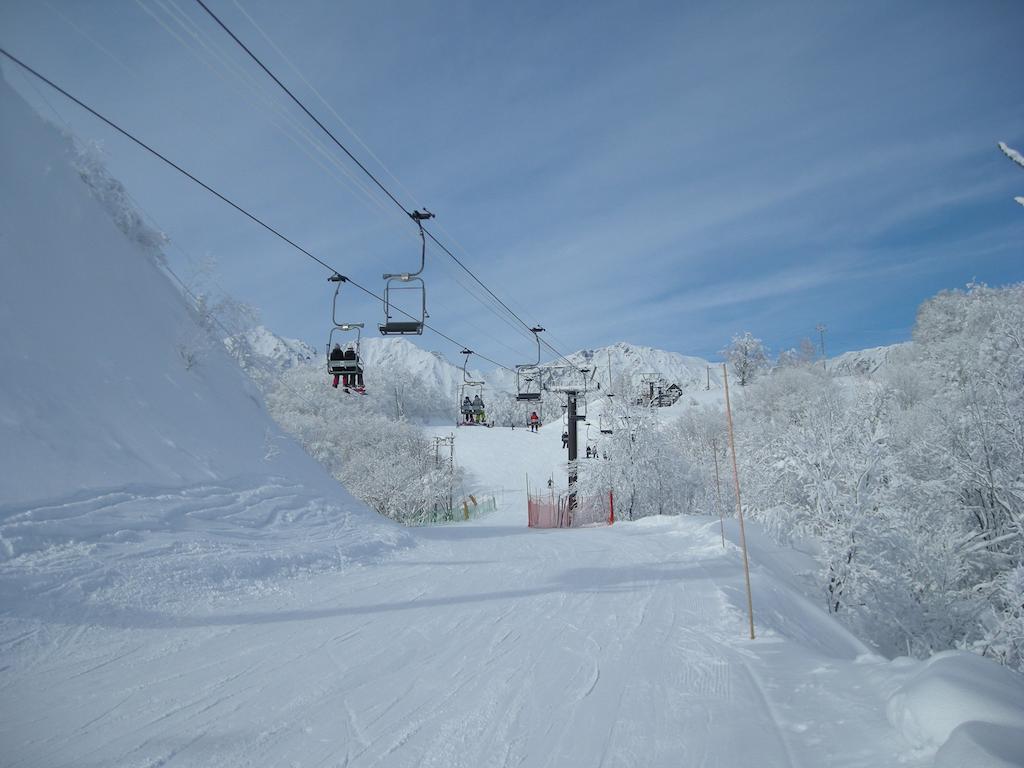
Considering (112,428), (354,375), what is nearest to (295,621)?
(112,428)

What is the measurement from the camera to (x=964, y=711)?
3.00 meters

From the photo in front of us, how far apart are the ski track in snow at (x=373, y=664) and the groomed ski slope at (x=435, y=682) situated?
0.02 meters

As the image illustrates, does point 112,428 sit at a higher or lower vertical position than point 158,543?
higher

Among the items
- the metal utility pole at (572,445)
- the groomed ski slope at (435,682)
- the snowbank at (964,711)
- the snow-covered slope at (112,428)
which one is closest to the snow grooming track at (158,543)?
the snow-covered slope at (112,428)

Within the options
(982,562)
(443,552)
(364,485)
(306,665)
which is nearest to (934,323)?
(982,562)

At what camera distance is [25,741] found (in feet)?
10.9

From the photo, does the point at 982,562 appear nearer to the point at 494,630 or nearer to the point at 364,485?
the point at 494,630

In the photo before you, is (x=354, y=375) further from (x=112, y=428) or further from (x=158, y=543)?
(x=158, y=543)

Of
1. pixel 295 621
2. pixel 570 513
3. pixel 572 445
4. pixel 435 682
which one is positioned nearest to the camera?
pixel 435 682

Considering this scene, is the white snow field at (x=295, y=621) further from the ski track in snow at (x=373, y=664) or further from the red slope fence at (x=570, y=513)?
the red slope fence at (x=570, y=513)

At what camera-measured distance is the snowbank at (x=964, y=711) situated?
2611 millimetres

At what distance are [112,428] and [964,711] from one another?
1185 centimetres

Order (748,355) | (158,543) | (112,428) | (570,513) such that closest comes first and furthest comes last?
(158,543)
(112,428)
(570,513)
(748,355)

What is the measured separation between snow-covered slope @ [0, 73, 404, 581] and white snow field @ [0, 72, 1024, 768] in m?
0.06
